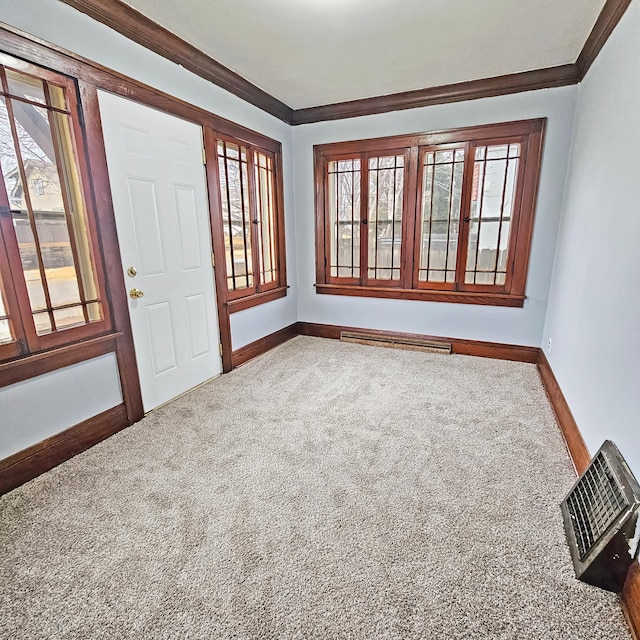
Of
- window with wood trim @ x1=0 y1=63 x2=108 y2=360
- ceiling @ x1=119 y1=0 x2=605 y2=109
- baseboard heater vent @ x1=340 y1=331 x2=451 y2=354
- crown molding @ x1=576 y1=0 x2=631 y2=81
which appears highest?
ceiling @ x1=119 y1=0 x2=605 y2=109

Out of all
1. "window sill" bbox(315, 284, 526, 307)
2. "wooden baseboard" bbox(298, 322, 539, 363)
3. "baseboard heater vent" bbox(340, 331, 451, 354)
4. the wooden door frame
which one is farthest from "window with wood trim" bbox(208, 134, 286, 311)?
"wooden baseboard" bbox(298, 322, 539, 363)

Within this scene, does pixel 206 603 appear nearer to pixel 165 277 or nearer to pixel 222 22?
pixel 165 277

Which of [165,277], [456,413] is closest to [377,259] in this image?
[456,413]

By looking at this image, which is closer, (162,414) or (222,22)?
(222,22)

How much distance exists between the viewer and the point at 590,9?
2.14 m

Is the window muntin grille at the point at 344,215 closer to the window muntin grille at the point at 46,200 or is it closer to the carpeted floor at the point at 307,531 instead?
the carpeted floor at the point at 307,531

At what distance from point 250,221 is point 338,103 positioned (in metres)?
1.58

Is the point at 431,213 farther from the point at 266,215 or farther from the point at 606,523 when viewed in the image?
the point at 606,523

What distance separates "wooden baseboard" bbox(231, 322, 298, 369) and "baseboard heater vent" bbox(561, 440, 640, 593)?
278 centimetres

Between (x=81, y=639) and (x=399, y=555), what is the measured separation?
1.15 meters

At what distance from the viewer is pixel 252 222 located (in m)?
3.59

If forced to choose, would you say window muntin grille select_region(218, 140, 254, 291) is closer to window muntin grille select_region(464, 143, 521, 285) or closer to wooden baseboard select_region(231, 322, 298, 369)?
Answer: wooden baseboard select_region(231, 322, 298, 369)

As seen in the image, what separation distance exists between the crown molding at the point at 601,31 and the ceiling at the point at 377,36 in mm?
48

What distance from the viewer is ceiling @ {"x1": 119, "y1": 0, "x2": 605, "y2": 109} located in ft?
6.95
